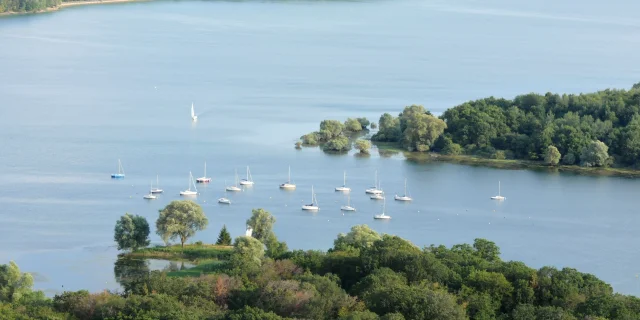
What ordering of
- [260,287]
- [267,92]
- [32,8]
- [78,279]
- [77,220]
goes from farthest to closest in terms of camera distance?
[32,8] < [267,92] < [77,220] < [78,279] < [260,287]

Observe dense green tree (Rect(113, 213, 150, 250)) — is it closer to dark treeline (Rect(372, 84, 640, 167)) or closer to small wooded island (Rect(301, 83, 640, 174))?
small wooded island (Rect(301, 83, 640, 174))

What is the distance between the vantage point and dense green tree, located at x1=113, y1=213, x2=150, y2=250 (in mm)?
24172

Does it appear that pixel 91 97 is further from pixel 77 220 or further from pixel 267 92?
pixel 77 220

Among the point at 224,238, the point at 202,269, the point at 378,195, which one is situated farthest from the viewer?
the point at 378,195

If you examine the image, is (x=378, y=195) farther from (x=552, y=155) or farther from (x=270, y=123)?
(x=270, y=123)

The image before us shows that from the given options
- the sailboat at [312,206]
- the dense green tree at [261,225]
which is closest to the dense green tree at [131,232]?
the dense green tree at [261,225]

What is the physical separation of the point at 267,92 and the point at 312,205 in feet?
50.2

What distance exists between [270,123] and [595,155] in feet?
31.2

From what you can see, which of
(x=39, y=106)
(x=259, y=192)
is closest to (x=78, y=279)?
(x=259, y=192)

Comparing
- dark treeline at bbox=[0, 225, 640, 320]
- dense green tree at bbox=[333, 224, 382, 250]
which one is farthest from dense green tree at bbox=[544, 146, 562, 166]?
dark treeline at bbox=[0, 225, 640, 320]

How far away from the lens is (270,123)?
3806cm

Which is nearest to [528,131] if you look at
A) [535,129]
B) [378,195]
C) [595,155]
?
[535,129]

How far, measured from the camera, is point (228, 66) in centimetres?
5062

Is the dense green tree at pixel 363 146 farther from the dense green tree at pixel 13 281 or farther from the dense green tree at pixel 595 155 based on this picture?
the dense green tree at pixel 13 281
